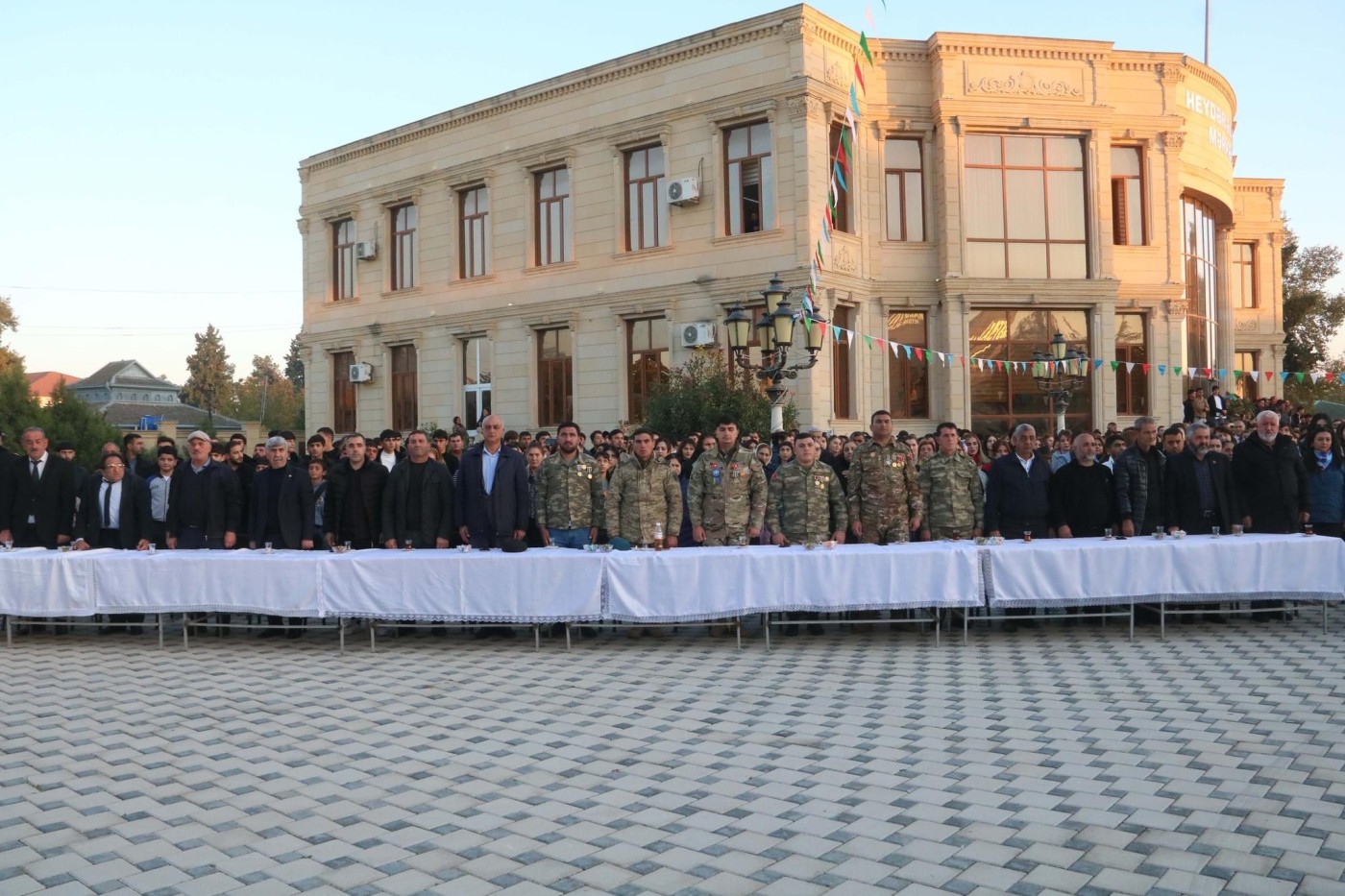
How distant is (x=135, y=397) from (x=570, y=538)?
3431 inches

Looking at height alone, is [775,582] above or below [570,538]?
below

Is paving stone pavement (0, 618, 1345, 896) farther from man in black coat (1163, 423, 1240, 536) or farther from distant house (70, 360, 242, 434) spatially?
distant house (70, 360, 242, 434)

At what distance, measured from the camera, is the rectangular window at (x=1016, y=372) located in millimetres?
23891

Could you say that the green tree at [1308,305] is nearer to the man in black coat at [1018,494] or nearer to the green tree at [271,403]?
the man in black coat at [1018,494]

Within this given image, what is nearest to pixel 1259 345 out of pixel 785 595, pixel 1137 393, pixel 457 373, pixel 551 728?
pixel 1137 393

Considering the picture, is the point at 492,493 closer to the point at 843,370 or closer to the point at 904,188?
the point at 843,370

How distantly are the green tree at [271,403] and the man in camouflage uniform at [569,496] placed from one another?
7427 cm

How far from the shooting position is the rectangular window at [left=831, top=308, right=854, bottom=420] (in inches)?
914

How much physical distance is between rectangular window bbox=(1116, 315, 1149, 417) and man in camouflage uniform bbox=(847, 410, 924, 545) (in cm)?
1653

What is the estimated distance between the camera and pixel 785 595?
29.6 feet

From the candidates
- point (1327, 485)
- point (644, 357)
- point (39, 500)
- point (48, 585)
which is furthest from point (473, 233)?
point (1327, 485)

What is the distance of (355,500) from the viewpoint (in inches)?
420

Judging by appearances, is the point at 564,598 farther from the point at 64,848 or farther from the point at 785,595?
the point at 64,848

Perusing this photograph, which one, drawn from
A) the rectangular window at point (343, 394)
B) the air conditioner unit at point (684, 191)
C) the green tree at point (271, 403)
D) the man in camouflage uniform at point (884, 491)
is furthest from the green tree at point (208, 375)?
the man in camouflage uniform at point (884, 491)
